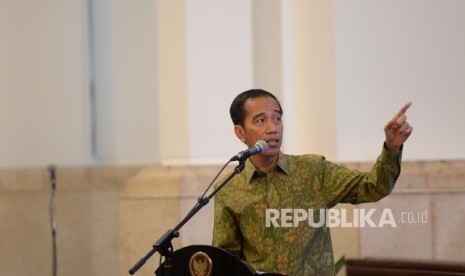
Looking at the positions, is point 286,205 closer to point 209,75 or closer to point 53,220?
point 209,75

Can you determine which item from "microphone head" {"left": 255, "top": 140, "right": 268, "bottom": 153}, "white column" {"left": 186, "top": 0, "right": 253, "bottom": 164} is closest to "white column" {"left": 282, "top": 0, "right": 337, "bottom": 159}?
"white column" {"left": 186, "top": 0, "right": 253, "bottom": 164}

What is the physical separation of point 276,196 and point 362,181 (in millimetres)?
394

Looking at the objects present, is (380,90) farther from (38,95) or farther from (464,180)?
(38,95)

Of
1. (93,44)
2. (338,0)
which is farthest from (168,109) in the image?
(338,0)

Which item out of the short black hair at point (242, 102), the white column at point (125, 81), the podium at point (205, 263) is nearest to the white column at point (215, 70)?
the white column at point (125, 81)

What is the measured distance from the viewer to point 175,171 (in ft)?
21.7

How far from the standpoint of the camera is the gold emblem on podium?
3711 millimetres

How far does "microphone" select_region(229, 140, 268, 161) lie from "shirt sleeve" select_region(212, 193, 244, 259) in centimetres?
45

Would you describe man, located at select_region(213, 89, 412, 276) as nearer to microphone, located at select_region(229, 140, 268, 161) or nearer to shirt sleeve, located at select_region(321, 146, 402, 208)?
shirt sleeve, located at select_region(321, 146, 402, 208)

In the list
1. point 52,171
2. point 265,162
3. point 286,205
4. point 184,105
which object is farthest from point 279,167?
point 52,171

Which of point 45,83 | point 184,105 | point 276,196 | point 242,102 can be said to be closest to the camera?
point 276,196

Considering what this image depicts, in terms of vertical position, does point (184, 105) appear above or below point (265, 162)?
above

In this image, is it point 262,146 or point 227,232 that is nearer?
point 262,146

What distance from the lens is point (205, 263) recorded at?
372cm
